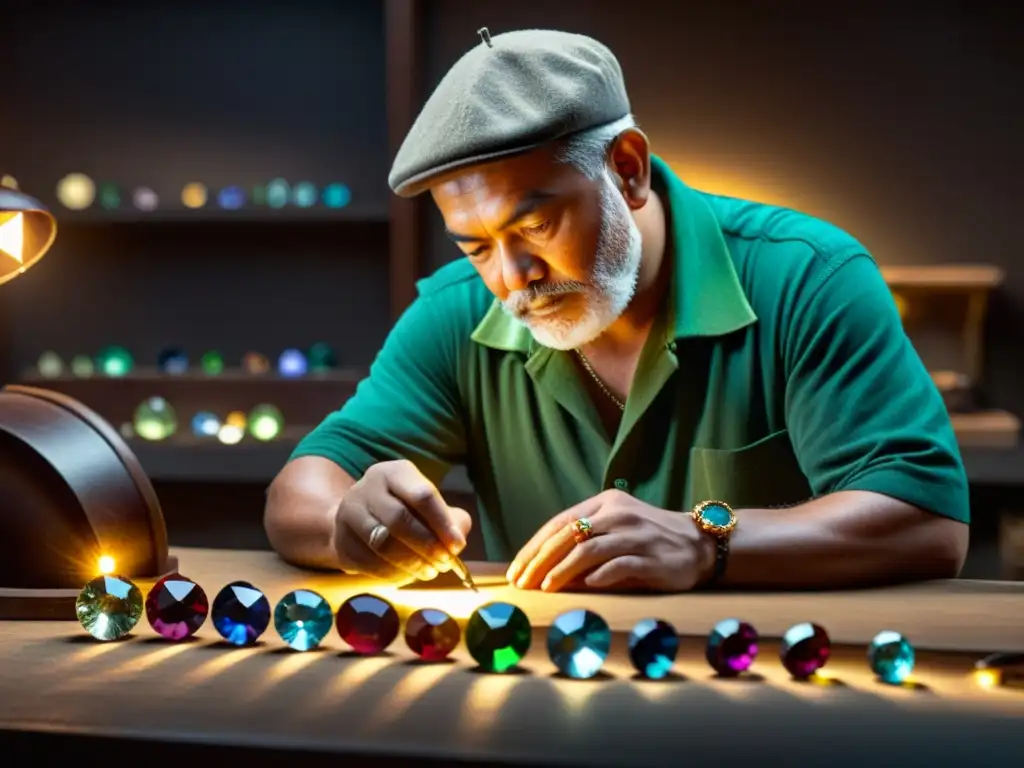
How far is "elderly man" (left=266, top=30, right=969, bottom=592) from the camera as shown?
4.00 ft

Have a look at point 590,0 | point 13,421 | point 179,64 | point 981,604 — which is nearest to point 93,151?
point 179,64

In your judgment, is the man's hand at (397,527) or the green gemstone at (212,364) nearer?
the man's hand at (397,527)

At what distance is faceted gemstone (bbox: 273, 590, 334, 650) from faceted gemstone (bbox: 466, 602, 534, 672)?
13 centimetres

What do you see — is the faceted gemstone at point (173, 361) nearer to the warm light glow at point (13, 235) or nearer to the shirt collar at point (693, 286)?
the shirt collar at point (693, 286)

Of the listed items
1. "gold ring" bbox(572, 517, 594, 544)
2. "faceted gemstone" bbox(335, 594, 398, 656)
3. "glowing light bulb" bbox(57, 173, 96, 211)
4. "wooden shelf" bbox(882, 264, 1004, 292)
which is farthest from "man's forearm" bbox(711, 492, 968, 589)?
"glowing light bulb" bbox(57, 173, 96, 211)

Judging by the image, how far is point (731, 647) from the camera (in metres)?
0.92

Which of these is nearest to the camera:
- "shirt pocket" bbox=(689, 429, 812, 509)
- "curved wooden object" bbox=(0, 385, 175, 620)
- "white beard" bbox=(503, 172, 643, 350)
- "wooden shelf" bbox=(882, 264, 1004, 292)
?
"curved wooden object" bbox=(0, 385, 175, 620)

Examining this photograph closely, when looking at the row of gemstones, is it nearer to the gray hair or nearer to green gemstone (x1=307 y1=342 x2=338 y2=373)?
the gray hair

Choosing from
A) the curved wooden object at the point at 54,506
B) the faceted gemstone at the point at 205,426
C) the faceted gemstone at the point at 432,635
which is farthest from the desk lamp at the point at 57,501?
the faceted gemstone at the point at 205,426

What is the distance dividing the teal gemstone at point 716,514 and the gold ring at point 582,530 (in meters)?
0.12

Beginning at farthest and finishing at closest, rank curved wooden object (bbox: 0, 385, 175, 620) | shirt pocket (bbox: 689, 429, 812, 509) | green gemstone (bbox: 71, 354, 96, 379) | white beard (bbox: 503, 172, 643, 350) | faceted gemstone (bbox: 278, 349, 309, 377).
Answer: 1. green gemstone (bbox: 71, 354, 96, 379)
2. faceted gemstone (bbox: 278, 349, 309, 377)
3. shirt pocket (bbox: 689, 429, 812, 509)
4. white beard (bbox: 503, 172, 643, 350)
5. curved wooden object (bbox: 0, 385, 175, 620)

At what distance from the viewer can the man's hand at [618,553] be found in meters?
1.16

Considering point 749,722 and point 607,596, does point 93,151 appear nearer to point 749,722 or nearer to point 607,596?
point 607,596

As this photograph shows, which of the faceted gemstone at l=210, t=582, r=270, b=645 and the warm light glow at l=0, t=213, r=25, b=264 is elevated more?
the warm light glow at l=0, t=213, r=25, b=264
